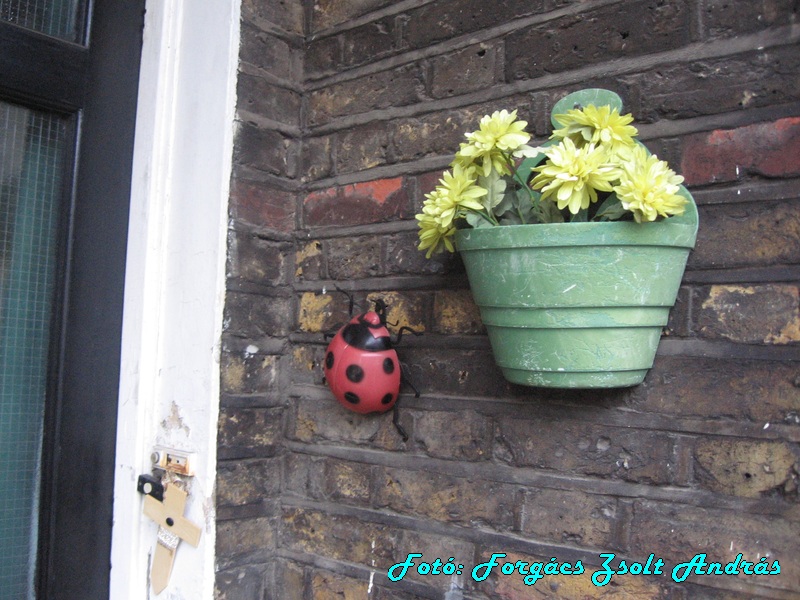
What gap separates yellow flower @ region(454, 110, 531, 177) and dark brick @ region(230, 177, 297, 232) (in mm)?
509

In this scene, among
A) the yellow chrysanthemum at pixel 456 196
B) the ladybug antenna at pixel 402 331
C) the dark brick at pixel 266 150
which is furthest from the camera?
the dark brick at pixel 266 150

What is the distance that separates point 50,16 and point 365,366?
3.02ft

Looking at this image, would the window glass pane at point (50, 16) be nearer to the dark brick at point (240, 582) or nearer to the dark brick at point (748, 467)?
the dark brick at point (240, 582)

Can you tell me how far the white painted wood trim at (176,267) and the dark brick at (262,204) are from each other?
0.9 inches

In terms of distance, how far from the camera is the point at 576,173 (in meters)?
0.84

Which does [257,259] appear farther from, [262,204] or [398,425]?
[398,425]

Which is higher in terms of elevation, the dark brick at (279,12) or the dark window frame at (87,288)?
the dark brick at (279,12)

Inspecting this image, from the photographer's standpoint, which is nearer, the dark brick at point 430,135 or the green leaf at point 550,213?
the green leaf at point 550,213

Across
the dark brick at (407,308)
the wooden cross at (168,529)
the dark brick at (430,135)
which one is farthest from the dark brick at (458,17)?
the wooden cross at (168,529)

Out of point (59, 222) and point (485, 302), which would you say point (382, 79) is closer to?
point (485, 302)

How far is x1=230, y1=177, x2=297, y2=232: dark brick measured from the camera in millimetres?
1281

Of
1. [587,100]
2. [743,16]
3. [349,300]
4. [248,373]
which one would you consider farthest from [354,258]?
[743,16]

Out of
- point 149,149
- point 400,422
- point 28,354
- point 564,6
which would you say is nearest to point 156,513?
point 28,354

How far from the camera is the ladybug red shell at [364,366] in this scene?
1135 mm
